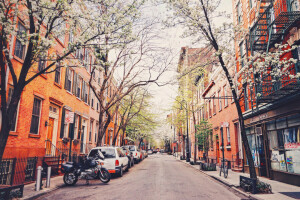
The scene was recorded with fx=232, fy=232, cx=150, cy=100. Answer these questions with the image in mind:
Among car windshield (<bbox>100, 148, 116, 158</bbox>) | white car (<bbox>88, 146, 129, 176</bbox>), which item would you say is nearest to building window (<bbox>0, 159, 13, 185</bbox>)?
white car (<bbox>88, 146, 129, 176</bbox>)

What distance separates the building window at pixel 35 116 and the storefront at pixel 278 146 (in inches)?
456

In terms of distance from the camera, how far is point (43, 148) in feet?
43.2

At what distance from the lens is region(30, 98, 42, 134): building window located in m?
12.6

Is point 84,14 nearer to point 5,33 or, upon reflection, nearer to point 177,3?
point 5,33

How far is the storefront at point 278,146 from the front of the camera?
35.4 feet

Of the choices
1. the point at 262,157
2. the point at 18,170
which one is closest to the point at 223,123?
the point at 262,157

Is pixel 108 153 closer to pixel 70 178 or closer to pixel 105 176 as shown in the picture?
pixel 105 176

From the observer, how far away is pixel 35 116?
1292 centimetres

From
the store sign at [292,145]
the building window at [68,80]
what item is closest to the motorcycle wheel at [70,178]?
the building window at [68,80]

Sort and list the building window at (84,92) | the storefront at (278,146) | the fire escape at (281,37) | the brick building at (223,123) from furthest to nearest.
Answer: the building window at (84,92) < the brick building at (223,123) < the storefront at (278,146) < the fire escape at (281,37)

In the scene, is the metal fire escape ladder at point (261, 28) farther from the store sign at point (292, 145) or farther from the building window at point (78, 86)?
A: the building window at point (78, 86)

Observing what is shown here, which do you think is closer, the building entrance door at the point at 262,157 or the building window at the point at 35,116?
the building window at the point at 35,116

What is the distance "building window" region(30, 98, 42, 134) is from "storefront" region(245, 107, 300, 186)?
11.6 m

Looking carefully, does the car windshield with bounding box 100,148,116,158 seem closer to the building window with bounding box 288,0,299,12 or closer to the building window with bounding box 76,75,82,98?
the building window with bounding box 76,75,82,98
